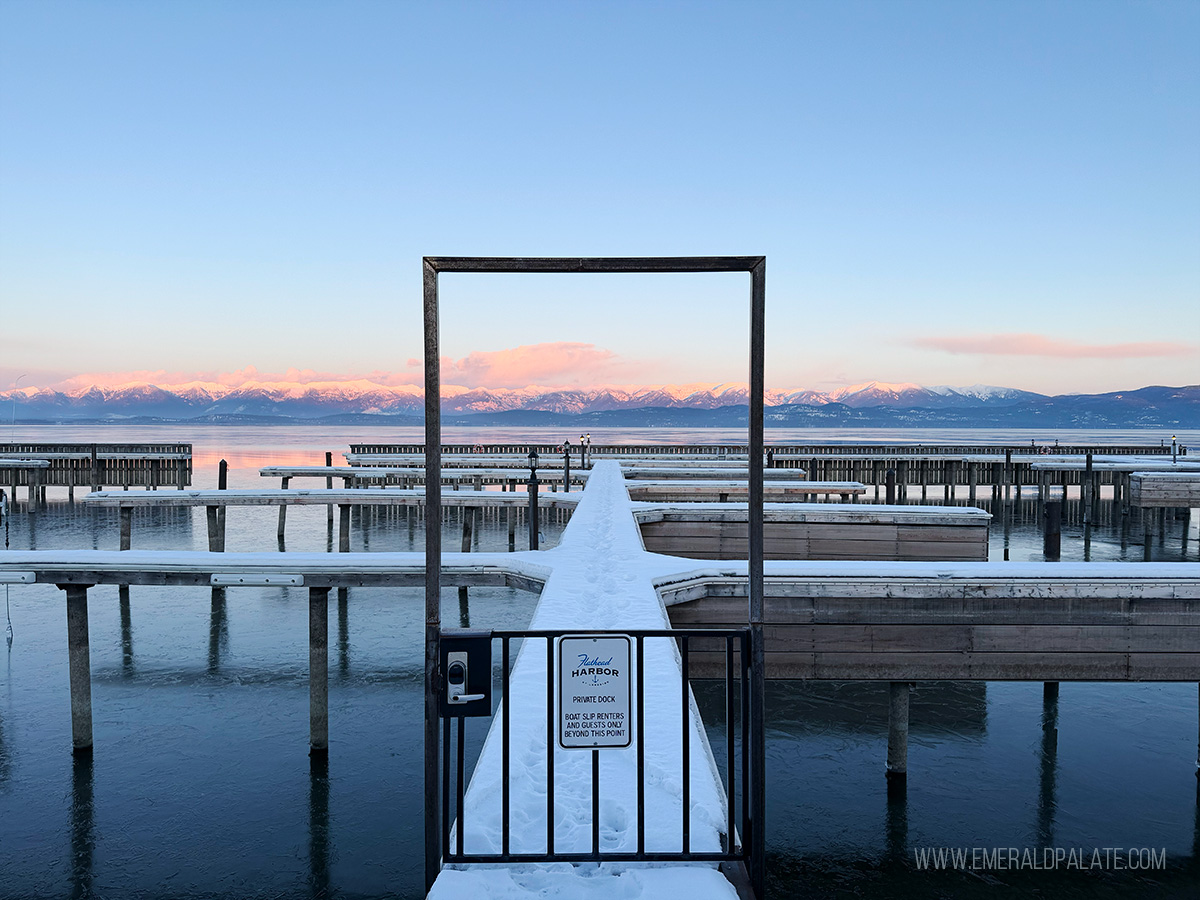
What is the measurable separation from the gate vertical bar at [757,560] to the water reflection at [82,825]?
6755 millimetres

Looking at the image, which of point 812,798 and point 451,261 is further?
point 812,798

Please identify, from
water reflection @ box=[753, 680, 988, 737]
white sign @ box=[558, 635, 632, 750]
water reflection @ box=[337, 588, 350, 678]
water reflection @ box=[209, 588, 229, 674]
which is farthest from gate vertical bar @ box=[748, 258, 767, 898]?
water reflection @ box=[209, 588, 229, 674]

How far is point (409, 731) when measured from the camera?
1052 centimetres

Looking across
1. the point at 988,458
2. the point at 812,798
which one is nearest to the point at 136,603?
the point at 812,798

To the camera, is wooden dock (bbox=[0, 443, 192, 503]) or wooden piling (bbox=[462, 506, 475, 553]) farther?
wooden dock (bbox=[0, 443, 192, 503])

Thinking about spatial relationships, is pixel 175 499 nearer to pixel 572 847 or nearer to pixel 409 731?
pixel 409 731

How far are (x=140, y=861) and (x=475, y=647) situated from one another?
6.32 m

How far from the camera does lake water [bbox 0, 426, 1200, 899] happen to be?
7.32m

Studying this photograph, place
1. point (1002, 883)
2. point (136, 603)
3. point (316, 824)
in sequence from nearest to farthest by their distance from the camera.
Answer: point (1002, 883) < point (316, 824) < point (136, 603)

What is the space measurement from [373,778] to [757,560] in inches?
296

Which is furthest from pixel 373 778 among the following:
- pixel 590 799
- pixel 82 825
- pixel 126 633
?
pixel 126 633

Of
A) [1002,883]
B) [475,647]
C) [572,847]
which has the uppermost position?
[475,647]

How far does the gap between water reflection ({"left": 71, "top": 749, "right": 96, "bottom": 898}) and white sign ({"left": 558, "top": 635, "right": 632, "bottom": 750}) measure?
6.25 metres

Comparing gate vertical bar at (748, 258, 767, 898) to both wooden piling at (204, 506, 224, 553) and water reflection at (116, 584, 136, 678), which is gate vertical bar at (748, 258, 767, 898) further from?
wooden piling at (204, 506, 224, 553)
